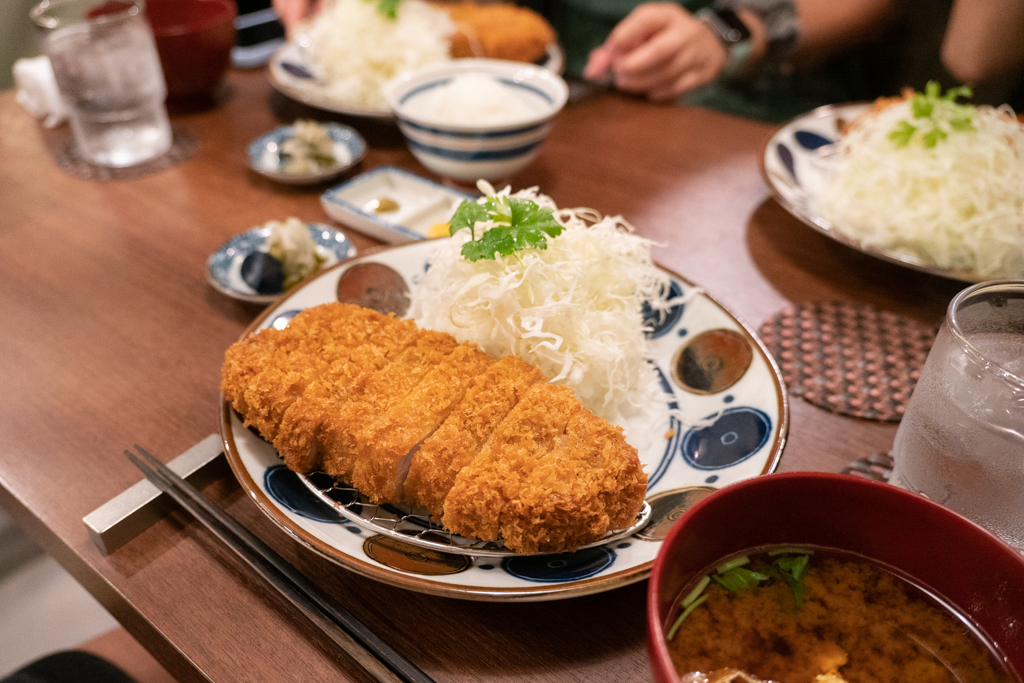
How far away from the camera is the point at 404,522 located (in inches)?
47.4

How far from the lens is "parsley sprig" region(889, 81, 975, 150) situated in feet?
6.70

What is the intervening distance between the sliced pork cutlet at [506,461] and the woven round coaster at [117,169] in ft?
6.43

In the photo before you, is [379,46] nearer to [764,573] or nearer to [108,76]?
[108,76]

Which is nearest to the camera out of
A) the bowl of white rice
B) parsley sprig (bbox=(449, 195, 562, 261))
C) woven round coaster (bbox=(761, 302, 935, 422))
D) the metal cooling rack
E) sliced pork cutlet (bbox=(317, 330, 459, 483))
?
the metal cooling rack

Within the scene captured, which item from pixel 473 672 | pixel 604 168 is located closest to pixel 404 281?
pixel 473 672

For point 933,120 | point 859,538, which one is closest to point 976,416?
point 859,538

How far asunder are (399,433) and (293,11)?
313cm

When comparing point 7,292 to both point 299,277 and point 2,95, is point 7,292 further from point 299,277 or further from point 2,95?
point 2,95

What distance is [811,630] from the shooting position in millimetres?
870

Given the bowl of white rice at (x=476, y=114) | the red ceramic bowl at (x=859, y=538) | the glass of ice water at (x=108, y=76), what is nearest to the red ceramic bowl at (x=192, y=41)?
the glass of ice water at (x=108, y=76)

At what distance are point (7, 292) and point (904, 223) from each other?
8.35 ft

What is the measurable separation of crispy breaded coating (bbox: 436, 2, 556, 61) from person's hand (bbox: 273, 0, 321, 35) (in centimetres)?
86

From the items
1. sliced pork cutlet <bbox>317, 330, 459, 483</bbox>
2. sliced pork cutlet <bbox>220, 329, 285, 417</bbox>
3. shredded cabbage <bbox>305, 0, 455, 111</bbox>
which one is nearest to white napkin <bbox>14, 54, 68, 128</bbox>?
shredded cabbage <bbox>305, 0, 455, 111</bbox>

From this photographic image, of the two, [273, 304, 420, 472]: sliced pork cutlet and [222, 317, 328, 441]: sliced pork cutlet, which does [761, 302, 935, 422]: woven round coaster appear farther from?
[222, 317, 328, 441]: sliced pork cutlet
